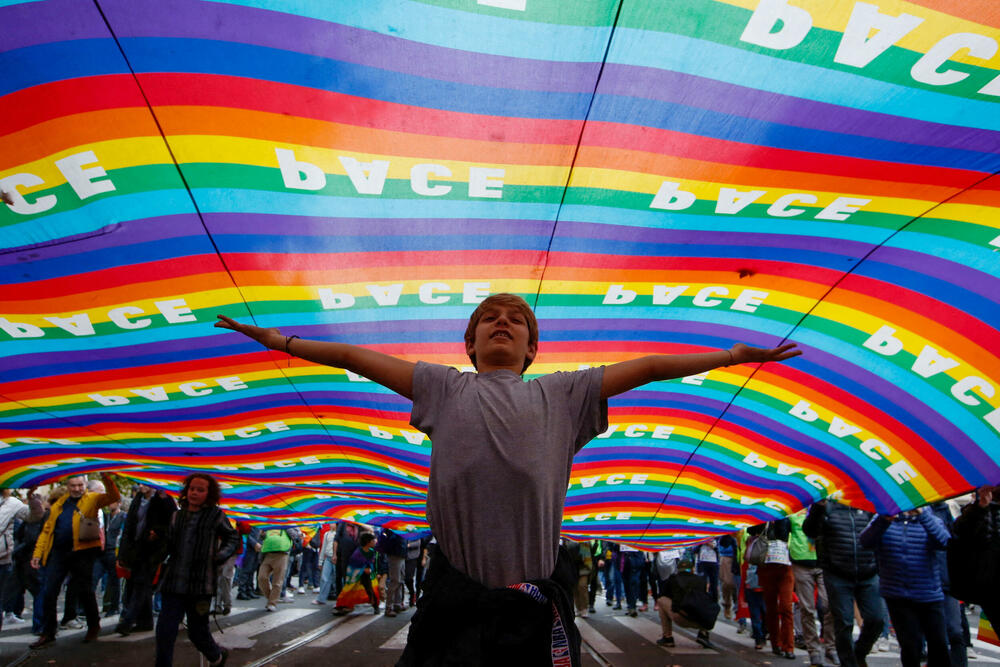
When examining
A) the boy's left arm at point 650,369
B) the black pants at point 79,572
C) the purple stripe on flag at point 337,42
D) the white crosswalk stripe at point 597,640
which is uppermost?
the purple stripe on flag at point 337,42

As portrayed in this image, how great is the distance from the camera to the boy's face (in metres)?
1.98

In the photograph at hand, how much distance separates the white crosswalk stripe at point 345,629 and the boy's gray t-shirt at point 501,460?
24.8 feet

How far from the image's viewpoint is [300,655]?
24.0 feet

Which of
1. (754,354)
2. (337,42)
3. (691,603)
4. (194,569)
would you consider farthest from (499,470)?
(691,603)

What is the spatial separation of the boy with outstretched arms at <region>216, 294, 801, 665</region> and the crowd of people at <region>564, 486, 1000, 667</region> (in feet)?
13.8

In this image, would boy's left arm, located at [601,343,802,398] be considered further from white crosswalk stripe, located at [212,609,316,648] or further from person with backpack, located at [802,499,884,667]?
white crosswalk stripe, located at [212,609,316,648]

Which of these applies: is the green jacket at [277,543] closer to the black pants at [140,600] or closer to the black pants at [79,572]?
the black pants at [140,600]

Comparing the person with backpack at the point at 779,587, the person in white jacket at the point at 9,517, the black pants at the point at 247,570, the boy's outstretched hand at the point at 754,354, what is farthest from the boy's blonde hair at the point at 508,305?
the black pants at the point at 247,570

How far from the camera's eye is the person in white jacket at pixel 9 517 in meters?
8.39

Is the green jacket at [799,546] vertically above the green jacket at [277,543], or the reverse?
the green jacket at [277,543]

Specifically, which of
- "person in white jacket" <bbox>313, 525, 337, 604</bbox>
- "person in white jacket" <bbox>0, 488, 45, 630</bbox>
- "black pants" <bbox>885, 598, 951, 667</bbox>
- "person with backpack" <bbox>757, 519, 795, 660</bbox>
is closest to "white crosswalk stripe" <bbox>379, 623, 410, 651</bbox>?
"person in white jacket" <bbox>0, 488, 45, 630</bbox>

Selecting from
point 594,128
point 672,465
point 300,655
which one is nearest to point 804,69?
point 594,128

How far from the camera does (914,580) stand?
5.38 m

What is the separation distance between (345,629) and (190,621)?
5411 millimetres
